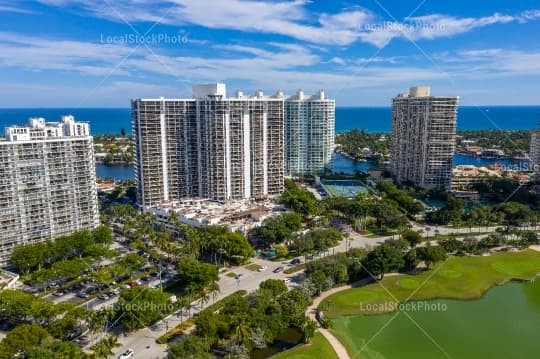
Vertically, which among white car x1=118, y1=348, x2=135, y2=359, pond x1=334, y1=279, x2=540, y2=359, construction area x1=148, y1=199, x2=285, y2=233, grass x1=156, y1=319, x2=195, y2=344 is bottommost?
pond x1=334, y1=279, x2=540, y2=359

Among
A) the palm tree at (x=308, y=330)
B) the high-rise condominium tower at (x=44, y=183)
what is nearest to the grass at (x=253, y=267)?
the palm tree at (x=308, y=330)

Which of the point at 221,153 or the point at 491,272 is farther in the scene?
the point at 221,153

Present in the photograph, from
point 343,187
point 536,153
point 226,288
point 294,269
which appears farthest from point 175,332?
point 536,153

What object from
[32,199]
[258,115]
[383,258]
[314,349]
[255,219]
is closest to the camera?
[314,349]

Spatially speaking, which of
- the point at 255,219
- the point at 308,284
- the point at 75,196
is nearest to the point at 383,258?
the point at 308,284

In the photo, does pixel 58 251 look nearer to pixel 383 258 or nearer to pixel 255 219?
pixel 255 219

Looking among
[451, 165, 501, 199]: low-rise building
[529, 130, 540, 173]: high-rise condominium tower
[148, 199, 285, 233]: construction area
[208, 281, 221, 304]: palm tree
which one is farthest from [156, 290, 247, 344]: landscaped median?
[529, 130, 540, 173]: high-rise condominium tower

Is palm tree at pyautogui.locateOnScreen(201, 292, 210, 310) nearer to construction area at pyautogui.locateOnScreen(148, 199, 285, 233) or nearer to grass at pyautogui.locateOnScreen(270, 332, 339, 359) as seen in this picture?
grass at pyautogui.locateOnScreen(270, 332, 339, 359)
